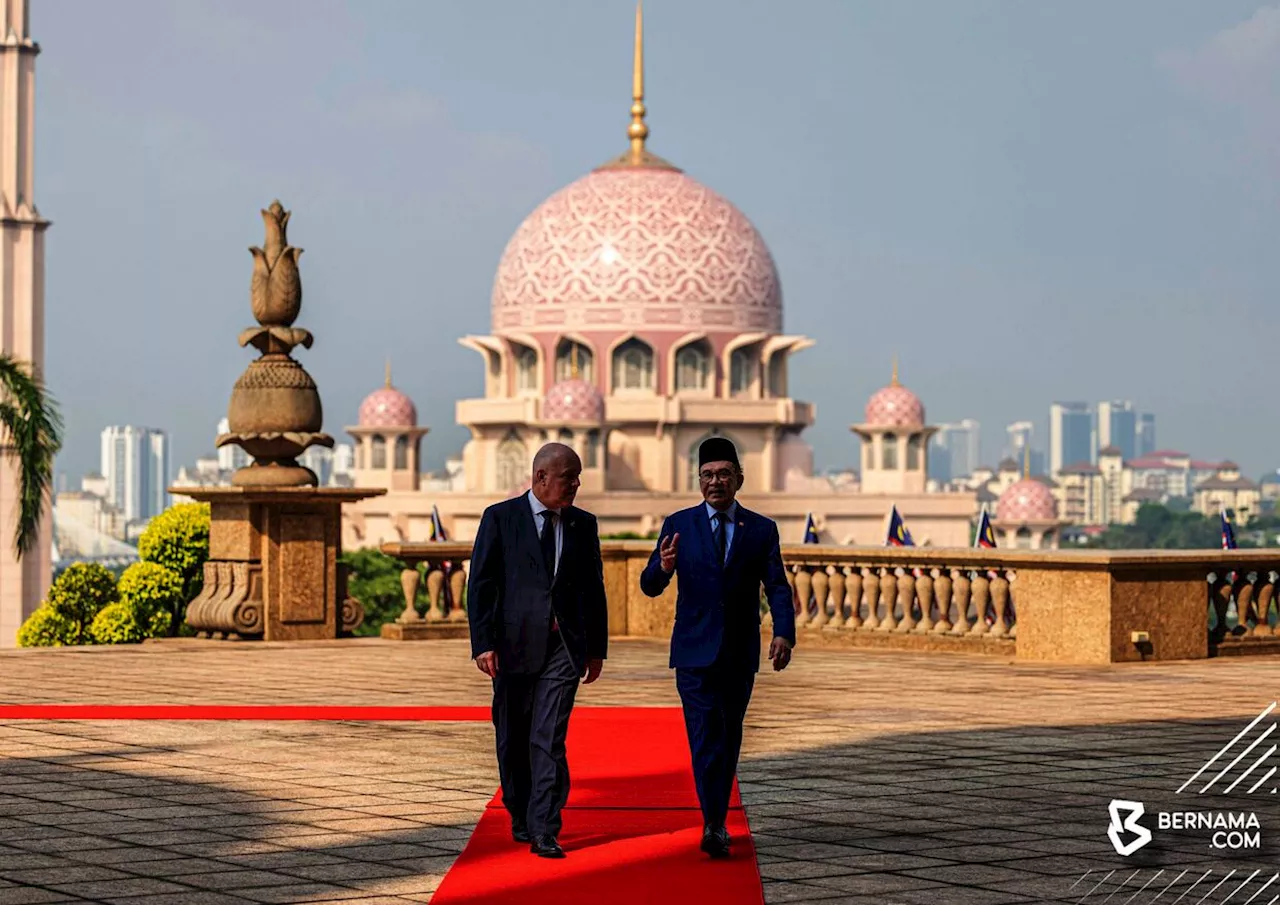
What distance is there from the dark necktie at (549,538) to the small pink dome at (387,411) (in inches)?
3239

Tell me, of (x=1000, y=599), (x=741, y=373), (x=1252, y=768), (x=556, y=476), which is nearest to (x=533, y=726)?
(x=556, y=476)

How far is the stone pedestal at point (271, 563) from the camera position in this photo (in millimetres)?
20250

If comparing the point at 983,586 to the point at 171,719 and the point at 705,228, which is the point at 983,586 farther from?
the point at 705,228

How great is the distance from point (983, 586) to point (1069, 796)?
28.7ft

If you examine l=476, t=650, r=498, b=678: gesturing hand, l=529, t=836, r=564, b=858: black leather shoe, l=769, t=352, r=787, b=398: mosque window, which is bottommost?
l=529, t=836, r=564, b=858: black leather shoe

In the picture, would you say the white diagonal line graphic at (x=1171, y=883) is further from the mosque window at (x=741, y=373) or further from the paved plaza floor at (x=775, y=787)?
the mosque window at (x=741, y=373)

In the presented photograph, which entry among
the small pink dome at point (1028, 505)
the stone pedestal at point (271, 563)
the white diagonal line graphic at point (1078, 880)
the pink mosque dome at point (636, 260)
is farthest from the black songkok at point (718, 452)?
the small pink dome at point (1028, 505)

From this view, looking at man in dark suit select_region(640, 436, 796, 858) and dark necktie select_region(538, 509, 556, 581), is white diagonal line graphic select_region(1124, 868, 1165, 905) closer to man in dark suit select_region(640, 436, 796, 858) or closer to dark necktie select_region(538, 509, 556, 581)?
man in dark suit select_region(640, 436, 796, 858)

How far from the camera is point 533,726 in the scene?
9250 mm

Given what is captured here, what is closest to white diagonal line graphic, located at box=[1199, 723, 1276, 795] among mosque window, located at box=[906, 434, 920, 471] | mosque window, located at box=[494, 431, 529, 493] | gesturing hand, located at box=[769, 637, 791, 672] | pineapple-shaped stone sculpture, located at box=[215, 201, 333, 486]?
gesturing hand, located at box=[769, 637, 791, 672]

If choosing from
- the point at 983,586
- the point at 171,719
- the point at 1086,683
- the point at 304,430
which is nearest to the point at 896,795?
the point at 171,719

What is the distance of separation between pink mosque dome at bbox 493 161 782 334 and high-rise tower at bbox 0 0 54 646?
20818 millimetres

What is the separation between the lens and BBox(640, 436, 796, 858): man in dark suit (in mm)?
9195

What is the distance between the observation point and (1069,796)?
10.5 metres
